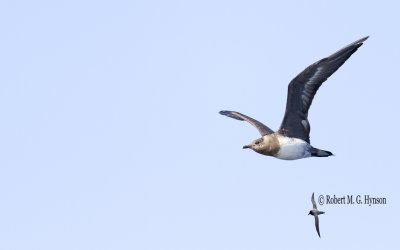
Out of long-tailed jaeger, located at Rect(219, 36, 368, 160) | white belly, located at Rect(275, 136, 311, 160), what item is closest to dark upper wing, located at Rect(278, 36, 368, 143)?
long-tailed jaeger, located at Rect(219, 36, 368, 160)

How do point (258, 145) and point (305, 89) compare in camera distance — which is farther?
point (258, 145)

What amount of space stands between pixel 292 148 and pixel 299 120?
2.83 feet

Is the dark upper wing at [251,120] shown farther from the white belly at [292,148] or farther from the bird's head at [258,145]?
the white belly at [292,148]

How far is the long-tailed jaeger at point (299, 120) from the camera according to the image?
63.7ft

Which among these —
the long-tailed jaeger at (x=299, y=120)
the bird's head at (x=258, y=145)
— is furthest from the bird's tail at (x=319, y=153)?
the bird's head at (x=258, y=145)

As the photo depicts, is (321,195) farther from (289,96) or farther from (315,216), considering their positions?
(289,96)

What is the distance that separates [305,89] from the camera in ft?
65.4

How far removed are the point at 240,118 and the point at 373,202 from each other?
5625 mm

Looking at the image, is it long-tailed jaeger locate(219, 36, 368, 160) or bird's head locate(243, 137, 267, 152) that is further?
bird's head locate(243, 137, 267, 152)

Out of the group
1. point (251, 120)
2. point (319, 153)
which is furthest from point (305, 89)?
point (251, 120)

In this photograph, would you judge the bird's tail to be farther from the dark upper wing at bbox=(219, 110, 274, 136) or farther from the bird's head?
the dark upper wing at bbox=(219, 110, 274, 136)

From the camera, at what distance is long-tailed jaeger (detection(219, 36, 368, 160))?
19.4m

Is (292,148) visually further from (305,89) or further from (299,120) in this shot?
(305,89)

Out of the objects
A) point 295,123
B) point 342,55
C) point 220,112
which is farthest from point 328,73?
point 220,112
